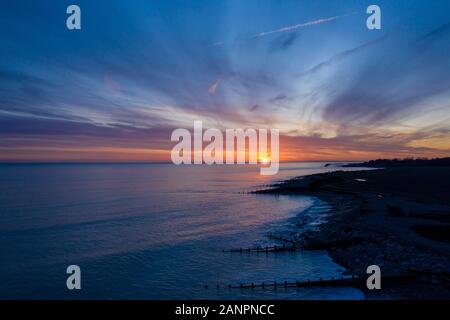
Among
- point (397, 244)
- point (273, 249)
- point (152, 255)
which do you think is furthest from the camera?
point (152, 255)

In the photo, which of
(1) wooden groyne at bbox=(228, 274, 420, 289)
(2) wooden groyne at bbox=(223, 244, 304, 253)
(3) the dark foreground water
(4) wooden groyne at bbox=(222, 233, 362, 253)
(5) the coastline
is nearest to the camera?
(5) the coastline

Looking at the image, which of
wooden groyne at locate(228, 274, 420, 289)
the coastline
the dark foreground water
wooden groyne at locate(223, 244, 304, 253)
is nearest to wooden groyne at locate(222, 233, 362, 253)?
wooden groyne at locate(223, 244, 304, 253)

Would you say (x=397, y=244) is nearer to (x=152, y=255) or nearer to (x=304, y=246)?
(x=304, y=246)

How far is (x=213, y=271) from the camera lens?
98.8 ft

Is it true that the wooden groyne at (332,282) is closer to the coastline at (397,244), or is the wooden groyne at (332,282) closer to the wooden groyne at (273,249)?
→ the coastline at (397,244)

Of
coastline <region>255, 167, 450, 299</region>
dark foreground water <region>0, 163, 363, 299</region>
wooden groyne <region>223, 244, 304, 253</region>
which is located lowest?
dark foreground water <region>0, 163, 363, 299</region>

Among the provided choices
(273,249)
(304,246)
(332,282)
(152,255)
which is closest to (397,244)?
(304,246)

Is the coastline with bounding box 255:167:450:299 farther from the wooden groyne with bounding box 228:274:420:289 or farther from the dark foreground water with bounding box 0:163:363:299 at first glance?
the dark foreground water with bounding box 0:163:363:299

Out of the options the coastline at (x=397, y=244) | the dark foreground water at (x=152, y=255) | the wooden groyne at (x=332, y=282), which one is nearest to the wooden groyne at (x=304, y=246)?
the coastline at (x=397, y=244)

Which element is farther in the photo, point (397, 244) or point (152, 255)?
point (152, 255)

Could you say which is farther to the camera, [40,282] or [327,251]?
[327,251]
